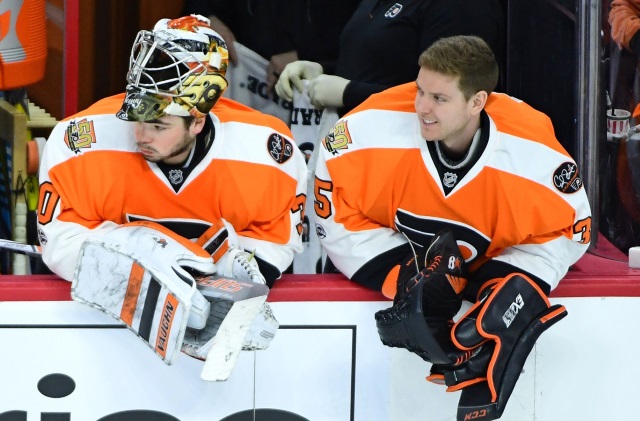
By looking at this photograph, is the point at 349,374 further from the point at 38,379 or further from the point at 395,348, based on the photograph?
the point at 38,379

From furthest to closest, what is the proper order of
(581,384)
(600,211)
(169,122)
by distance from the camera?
(600,211)
(581,384)
(169,122)

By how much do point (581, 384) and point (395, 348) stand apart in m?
0.47

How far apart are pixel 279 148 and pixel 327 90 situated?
561 mm

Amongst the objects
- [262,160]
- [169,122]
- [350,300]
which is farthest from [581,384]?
[169,122]

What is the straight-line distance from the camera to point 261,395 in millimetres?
3164

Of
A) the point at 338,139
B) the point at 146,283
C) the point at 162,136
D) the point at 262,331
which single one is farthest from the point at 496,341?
the point at 162,136

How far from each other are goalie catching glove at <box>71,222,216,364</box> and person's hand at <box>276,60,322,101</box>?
3.62 ft

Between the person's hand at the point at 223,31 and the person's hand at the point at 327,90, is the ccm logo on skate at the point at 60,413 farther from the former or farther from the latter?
the person's hand at the point at 223,31

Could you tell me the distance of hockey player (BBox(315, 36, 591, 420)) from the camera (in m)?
3.01

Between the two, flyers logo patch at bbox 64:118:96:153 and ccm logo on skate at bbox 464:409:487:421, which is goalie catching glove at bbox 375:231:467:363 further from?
flyers logo patch at bbox 64:118:96:153

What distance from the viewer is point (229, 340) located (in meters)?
2.85

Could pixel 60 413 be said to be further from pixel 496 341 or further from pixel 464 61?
pixel 464 61

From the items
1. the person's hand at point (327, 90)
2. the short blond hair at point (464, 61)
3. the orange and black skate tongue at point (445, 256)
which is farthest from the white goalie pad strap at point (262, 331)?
the person's hand at point (327, 90)

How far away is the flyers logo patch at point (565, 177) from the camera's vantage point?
10.3 feet
